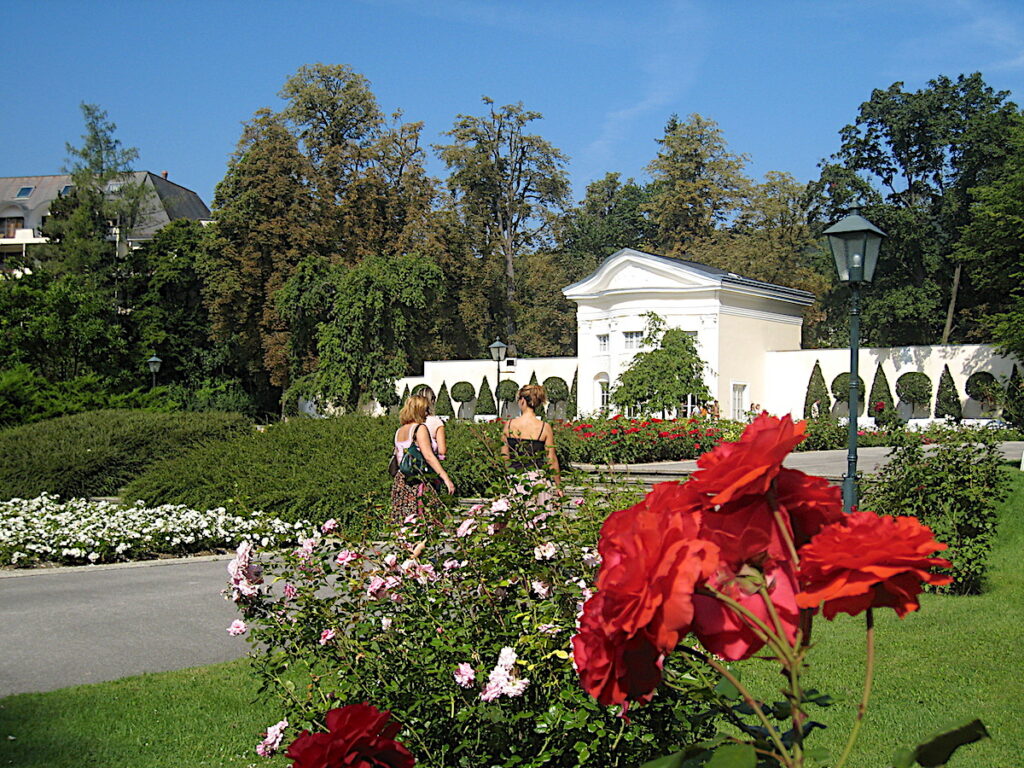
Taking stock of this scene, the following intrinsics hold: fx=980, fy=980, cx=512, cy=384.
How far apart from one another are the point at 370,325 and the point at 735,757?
134 ft

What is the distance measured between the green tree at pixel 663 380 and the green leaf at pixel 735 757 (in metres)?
29.3

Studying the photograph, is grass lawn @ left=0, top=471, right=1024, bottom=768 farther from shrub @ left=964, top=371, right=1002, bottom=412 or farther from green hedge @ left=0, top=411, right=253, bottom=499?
shrub @ left=964, top=371, right=1002, bottom=412

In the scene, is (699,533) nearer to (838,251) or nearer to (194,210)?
(838,251)

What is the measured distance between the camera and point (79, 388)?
22.1 metres

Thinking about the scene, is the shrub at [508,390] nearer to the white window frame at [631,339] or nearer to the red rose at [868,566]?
the white window frame at [631,339]

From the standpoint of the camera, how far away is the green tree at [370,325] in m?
40.2

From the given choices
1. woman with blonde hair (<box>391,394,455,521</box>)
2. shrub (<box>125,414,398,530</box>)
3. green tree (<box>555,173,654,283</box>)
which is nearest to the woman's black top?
woman with blonde hair (<box>391,394,455,521</box>)

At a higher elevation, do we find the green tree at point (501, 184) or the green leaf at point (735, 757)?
the green tree at point (501, 184)

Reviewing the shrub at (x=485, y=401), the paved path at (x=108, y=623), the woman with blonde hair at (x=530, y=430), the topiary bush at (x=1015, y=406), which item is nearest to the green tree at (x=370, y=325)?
the shrub at (x=485, y=401)

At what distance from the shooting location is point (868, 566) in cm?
115

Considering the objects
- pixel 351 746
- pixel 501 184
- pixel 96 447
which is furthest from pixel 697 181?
pixel 351 746

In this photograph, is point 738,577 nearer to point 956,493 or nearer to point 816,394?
point 956,493

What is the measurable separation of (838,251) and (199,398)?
37379 mm

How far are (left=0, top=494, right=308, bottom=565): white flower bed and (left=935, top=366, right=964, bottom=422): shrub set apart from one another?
28299 millimetres
